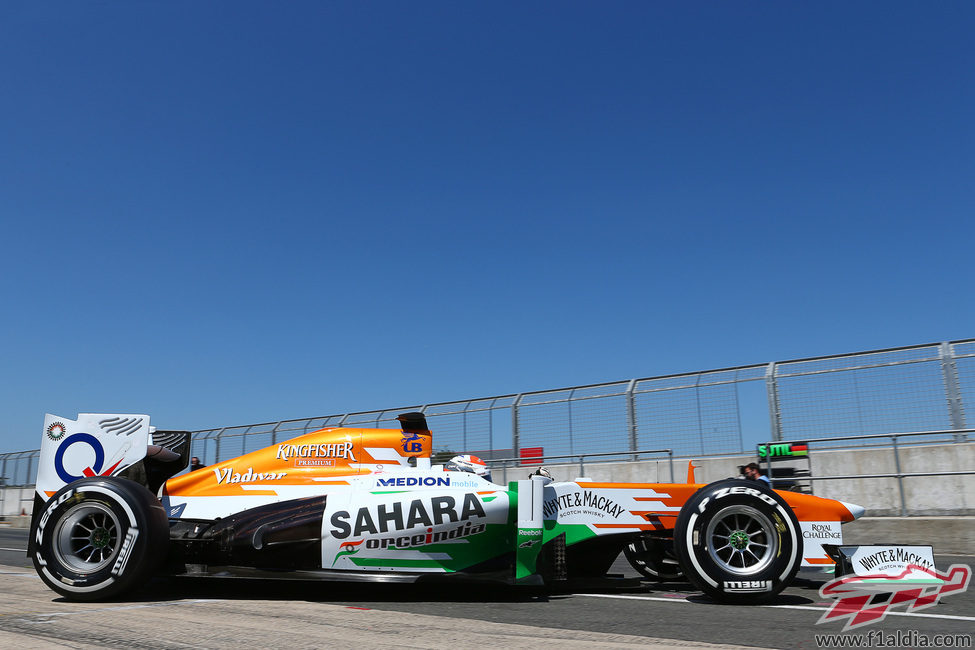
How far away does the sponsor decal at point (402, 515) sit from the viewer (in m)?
5.48

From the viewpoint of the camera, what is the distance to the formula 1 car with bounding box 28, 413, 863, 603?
5.32m

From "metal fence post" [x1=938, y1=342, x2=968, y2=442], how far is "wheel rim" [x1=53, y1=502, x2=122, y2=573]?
1107cm

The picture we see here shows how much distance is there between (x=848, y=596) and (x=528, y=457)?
9334mm

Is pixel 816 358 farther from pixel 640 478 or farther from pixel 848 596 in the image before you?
pixel 848 596

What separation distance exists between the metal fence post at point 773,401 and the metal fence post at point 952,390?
8.00ft

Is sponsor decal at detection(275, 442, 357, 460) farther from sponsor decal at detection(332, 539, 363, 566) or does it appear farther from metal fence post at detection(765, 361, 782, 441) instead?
metal fence post at detection(765, 361, 782, 441)

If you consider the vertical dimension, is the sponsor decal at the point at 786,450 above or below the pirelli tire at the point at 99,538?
above

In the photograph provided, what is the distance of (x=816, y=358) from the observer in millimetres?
11859

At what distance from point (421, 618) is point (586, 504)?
1.79m

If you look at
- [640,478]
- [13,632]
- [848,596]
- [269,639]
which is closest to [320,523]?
[269,639]

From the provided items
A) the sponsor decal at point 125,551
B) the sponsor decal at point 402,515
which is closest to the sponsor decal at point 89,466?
the sponsor decal at point 125,551

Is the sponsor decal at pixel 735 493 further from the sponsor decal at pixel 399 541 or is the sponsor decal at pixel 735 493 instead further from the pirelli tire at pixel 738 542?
the sponsor decal at pixel 399 541

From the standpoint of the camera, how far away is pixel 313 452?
6.57 metres

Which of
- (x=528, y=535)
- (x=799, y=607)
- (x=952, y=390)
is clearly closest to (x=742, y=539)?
(x=799, y=607)
